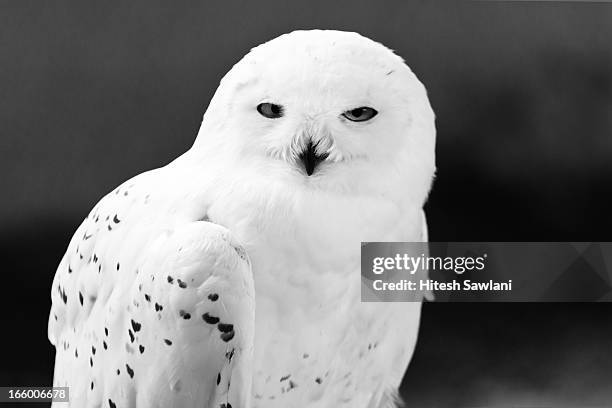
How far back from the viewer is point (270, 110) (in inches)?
46.5

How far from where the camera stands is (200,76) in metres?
1.58

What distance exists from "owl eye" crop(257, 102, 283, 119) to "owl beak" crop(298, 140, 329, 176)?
0.06 metres

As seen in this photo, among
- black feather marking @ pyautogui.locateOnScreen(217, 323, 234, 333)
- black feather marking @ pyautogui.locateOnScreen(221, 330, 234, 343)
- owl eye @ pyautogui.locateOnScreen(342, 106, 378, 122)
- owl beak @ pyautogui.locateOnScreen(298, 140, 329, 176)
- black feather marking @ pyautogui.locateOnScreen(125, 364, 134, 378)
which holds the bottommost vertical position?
black feather marking @ pyautogui.locateOnScreen(125, 364, 134, 378)

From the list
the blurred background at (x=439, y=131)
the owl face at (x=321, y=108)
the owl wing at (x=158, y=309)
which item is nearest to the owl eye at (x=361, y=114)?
the owl face at (x=321, y=108)

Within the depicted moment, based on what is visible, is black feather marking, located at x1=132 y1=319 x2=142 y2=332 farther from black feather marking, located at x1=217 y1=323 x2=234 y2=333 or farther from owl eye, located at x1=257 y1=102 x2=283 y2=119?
owl eye, located at x1=257 y1=102 x2=283 y2=119

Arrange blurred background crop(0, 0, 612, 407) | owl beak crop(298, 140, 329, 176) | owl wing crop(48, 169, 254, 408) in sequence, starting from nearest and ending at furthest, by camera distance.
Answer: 1. owl wing crop(48, 169, 254, 408)
2. owl beak crop(298, 140, 329, 176)
3. blurred background crop(0, 0, 612, 407)

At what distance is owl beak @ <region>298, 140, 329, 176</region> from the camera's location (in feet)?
3.83

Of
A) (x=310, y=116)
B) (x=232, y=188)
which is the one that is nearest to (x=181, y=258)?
(x=232, y=188)

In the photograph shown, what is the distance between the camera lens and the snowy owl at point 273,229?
110cm

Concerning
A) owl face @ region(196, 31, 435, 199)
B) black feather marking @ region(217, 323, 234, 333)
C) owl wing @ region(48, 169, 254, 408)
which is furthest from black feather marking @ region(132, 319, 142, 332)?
owl face @ region(196, 31, 435, 199)

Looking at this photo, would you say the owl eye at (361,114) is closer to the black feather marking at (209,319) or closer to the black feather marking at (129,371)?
the black feather marking at (209,319)

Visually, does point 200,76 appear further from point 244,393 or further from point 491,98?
point 244,393

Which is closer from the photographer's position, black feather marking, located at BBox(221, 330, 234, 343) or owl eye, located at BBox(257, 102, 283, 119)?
black feather marking, located at BBox(221, 330, 234, 343)

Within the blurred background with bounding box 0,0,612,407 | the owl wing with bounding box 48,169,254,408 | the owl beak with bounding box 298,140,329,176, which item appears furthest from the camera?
the blurred background with bounding box 0,0,612,407
